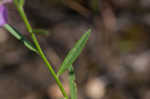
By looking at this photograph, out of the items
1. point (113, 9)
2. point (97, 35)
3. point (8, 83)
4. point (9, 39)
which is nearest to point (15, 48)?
point (9, 39)

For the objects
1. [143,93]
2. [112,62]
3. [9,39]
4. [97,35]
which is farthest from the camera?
[9,39]

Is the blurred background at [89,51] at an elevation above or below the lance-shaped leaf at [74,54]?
below

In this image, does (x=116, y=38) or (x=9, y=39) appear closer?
(x=116, y=38)

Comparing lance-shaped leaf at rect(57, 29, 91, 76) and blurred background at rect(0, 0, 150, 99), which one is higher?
lance-shaped leaf at rect(57, 29, 91, 76)

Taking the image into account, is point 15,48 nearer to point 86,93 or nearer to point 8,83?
point 8,83

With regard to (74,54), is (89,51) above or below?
below

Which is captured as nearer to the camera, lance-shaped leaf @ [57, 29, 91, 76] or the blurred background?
lance-shaped leaf @ [57, 29, 91, 76]

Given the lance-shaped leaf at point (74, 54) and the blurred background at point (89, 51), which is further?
the blurred background at point (89, 51)

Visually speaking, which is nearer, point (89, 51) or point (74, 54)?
point (74, 54)
